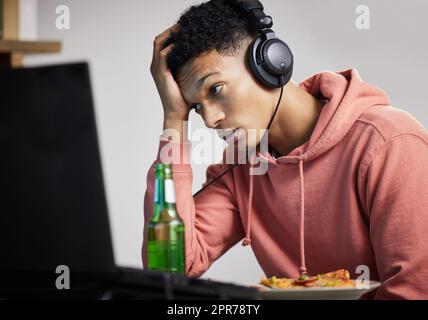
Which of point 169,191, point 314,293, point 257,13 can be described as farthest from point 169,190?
point 257,13

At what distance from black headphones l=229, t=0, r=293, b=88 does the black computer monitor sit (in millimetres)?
711

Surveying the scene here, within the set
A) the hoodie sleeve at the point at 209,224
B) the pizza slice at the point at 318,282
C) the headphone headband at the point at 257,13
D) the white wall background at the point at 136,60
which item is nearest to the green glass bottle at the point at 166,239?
the pizza slice at the point at 318,282

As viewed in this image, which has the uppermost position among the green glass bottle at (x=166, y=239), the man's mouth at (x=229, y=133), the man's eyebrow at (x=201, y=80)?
the man's eyebrow at (x=201, y=80)

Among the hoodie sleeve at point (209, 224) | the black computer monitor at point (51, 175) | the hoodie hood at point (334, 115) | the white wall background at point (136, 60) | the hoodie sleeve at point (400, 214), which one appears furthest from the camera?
the white wall background at point (136, 60)

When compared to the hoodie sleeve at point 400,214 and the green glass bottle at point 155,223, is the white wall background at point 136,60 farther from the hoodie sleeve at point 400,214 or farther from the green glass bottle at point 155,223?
the green glass bottle at point 155,223

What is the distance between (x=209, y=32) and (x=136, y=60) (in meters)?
1.78

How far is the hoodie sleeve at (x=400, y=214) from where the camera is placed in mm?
1152

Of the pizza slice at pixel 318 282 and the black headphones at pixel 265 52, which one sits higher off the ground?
the black headphones at pixel 265 52

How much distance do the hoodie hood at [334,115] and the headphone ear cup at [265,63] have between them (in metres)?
0.10

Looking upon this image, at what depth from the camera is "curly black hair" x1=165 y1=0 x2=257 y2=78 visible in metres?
1.37

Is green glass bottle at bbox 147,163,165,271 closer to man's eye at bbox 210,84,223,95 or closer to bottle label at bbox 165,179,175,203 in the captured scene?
bottle label at bbox 165,179,175,203

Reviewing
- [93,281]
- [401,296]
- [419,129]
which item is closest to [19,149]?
[93,281]

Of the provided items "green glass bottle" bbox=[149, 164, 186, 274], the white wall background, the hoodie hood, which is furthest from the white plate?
the white wall background

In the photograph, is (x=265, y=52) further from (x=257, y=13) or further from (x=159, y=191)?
(x=159, y=191)
